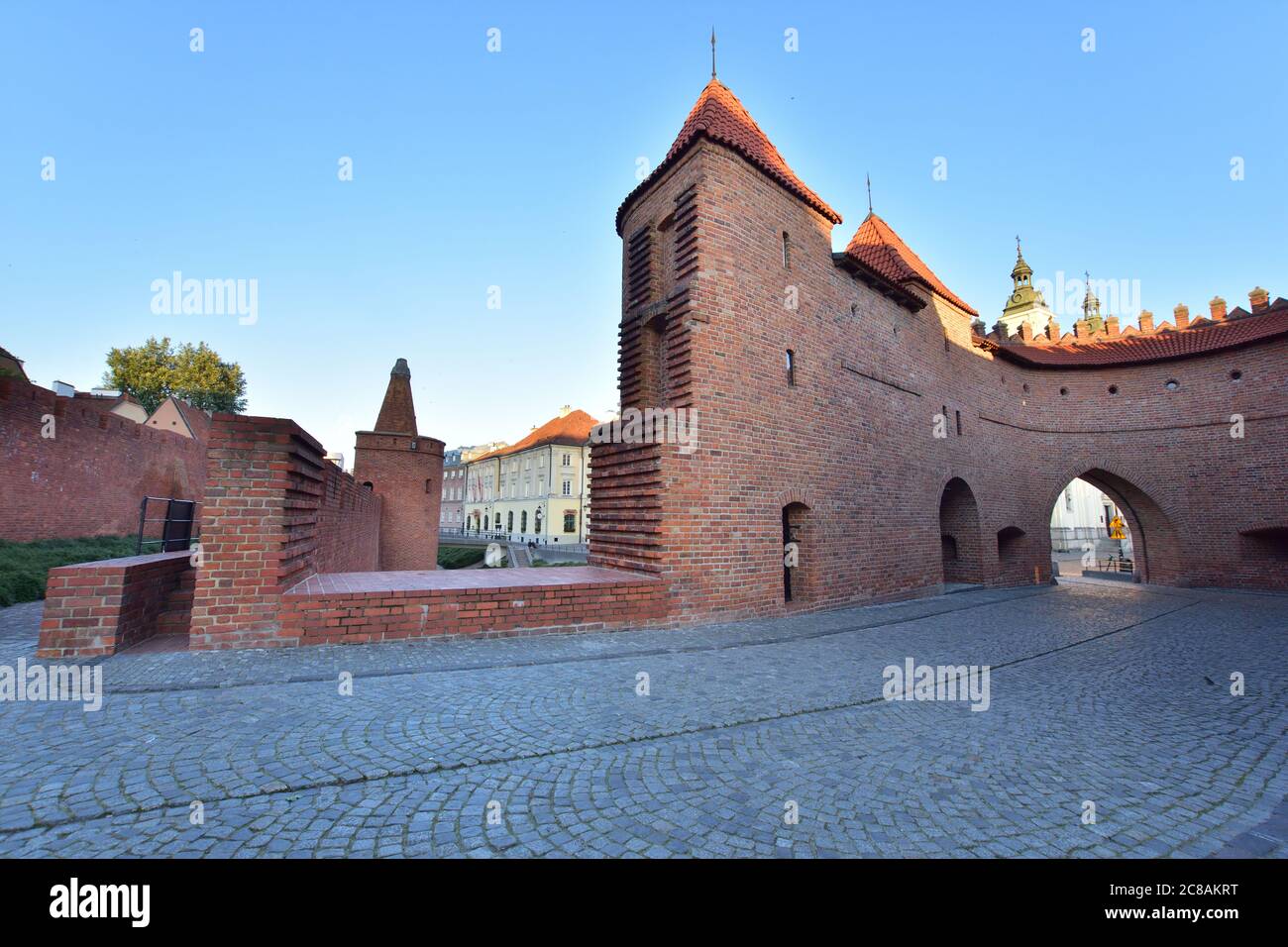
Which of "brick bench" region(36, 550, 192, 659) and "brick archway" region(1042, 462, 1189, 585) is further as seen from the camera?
"brick archway" region(1042, 462, 1189, 585)

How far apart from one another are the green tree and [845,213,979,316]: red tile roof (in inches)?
1550

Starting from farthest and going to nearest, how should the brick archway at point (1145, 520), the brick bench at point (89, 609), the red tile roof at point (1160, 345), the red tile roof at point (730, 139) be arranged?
the brick archway at point (1145, 520)
the red tile roof at point (1160, 345)
the red tile roof at point (730, 139)
the brick bench at point (89, 609)

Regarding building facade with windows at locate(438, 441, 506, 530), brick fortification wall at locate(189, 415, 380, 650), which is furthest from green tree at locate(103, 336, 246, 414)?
brick fortification wall at locate(189, 415, 380, 650)

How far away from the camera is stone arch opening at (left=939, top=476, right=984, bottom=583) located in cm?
1463

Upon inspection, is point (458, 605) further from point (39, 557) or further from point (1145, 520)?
point (1145, 520)

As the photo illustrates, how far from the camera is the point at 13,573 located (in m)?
8.55

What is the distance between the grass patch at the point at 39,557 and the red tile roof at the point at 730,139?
385 inches

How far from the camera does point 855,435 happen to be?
34.4 ft

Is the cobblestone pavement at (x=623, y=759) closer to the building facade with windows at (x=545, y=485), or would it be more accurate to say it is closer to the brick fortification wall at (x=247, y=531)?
the brick fortification wall at (x=247, y=531)

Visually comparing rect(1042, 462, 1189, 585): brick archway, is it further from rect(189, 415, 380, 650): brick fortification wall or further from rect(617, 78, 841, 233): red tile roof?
rect(189, 415, 380, 650): brick fortification wall

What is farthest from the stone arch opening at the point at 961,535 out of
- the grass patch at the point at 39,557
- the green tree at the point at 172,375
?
the green tree at the point at 172,375

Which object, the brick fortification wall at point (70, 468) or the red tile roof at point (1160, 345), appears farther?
the red tile roof at point (1160, 345)

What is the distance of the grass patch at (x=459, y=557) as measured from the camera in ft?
109
